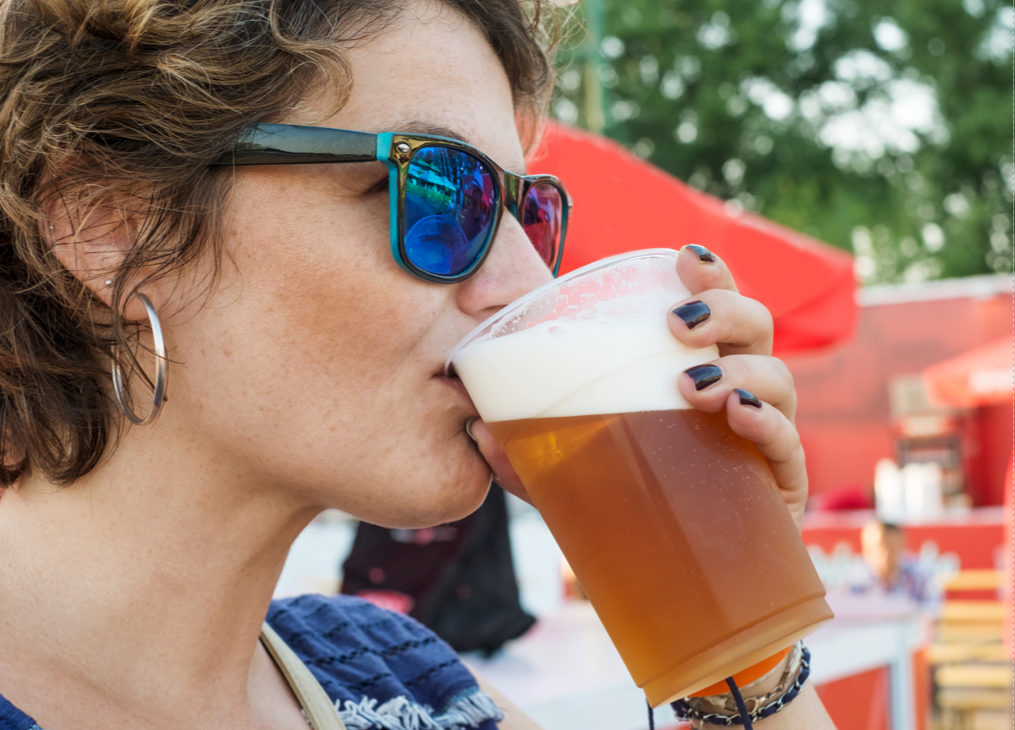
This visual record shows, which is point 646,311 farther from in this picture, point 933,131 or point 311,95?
point 933,131

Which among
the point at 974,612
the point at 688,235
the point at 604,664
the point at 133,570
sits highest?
the point at 133,570

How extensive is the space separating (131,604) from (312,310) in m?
0.45

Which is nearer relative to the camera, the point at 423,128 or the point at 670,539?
the point at 670,539

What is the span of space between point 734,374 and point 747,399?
0.12 feet

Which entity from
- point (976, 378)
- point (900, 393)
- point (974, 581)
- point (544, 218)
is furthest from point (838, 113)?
point (544, 218)

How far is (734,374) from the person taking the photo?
1.12 m

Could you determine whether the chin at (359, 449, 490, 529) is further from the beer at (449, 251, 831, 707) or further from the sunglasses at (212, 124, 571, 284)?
the sunglasses at (212, 124, 571, 284)

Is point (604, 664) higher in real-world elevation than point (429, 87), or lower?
lower

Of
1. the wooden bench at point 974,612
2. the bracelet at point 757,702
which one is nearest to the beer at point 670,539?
the bracelet at point 757,702

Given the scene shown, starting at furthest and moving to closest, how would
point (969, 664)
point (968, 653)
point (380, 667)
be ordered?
point (969, 664), point (968, 653), point (380, 667)

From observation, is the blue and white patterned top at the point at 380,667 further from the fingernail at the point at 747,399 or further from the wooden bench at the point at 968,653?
the wooden bench at the point at 968,653

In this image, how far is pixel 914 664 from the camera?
4.57m

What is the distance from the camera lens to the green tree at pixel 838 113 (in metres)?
17.9

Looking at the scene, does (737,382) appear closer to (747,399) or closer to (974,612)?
(747,399)
